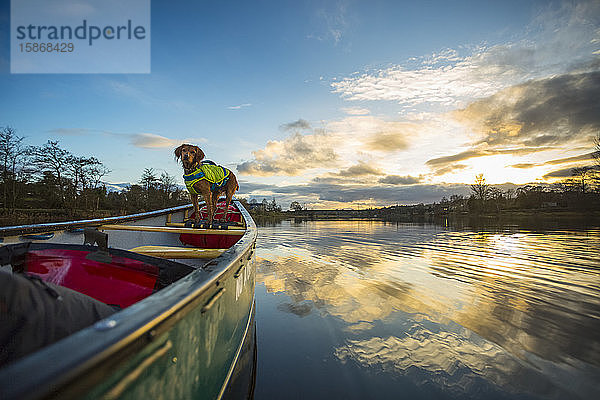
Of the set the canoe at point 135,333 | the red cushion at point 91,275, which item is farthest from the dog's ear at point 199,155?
the red cushion at point 91,275

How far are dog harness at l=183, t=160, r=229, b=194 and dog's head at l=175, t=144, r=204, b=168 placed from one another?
12 centimetres

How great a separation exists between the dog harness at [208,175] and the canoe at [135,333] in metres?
2.01

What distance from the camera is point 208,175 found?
13.6 feet

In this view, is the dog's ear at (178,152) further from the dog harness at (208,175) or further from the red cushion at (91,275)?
the red cushion at (91,275)

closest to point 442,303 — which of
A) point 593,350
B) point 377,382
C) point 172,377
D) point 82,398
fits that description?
point 593,350

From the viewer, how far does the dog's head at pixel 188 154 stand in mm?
3977

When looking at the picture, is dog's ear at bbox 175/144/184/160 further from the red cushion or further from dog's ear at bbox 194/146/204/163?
the red cushion

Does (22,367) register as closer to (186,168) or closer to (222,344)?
(222,344)

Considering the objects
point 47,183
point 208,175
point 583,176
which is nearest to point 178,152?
point 208,175

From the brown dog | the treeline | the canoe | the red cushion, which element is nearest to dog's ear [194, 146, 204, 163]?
the brown dog

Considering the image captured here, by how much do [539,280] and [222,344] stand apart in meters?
5.62

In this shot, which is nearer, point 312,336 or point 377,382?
point 377,382

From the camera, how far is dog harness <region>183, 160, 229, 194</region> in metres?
4.02

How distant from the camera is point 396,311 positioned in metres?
3.40
